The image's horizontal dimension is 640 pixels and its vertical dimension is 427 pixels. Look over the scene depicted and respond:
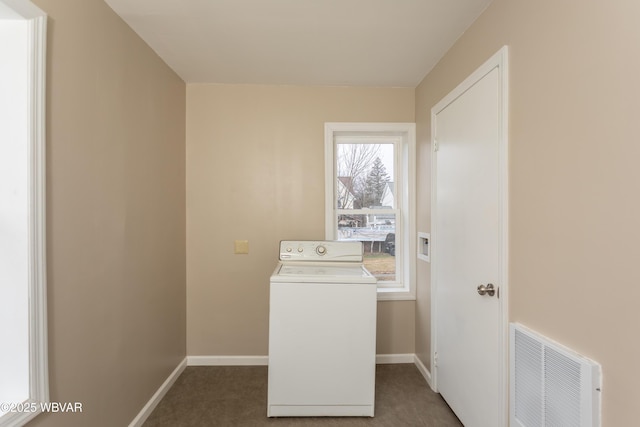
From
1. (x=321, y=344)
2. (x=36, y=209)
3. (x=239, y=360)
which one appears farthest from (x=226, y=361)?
(x=36, y=209)

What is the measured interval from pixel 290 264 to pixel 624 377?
Answer: 1.89m

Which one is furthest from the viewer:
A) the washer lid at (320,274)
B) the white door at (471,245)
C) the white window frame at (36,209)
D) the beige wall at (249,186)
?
the beige wall at (249,186)

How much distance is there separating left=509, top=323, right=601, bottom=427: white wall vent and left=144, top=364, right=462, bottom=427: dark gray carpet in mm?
→ 834

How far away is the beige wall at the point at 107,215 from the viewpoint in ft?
4.63

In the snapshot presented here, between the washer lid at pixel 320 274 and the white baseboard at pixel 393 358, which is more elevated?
the washer lid at pixel 320 274

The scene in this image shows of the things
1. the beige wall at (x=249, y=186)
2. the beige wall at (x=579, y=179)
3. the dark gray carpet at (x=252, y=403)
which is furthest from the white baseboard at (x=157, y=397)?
the beige wall at (x=579, y=179)

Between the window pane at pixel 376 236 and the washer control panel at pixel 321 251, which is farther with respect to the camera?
the window pane at pixel 376 236

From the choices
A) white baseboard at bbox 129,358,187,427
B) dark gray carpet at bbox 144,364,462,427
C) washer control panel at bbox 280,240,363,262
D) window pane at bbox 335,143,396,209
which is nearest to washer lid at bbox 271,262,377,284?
washer control panel at bbox 280,240,363,262

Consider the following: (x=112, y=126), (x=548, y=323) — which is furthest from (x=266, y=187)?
(x=548, y=323)

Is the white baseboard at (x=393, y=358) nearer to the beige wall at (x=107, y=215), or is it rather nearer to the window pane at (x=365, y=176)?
the window pane at (x=365, y=176)

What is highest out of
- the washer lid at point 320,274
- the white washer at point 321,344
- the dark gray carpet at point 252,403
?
the washer lid at point 320,274

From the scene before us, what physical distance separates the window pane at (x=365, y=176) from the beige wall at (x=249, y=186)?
249 mm

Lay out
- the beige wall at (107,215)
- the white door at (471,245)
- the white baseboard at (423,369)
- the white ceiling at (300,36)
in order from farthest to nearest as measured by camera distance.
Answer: the white baseboard at (423,369) < the white ceiling at (300,36) < the white door at (471,245) < the beige wall at (107,215)

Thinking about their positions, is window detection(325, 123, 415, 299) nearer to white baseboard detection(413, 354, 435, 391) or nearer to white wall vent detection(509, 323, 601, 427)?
white baseboard detection(413, 354, 435, 391)
